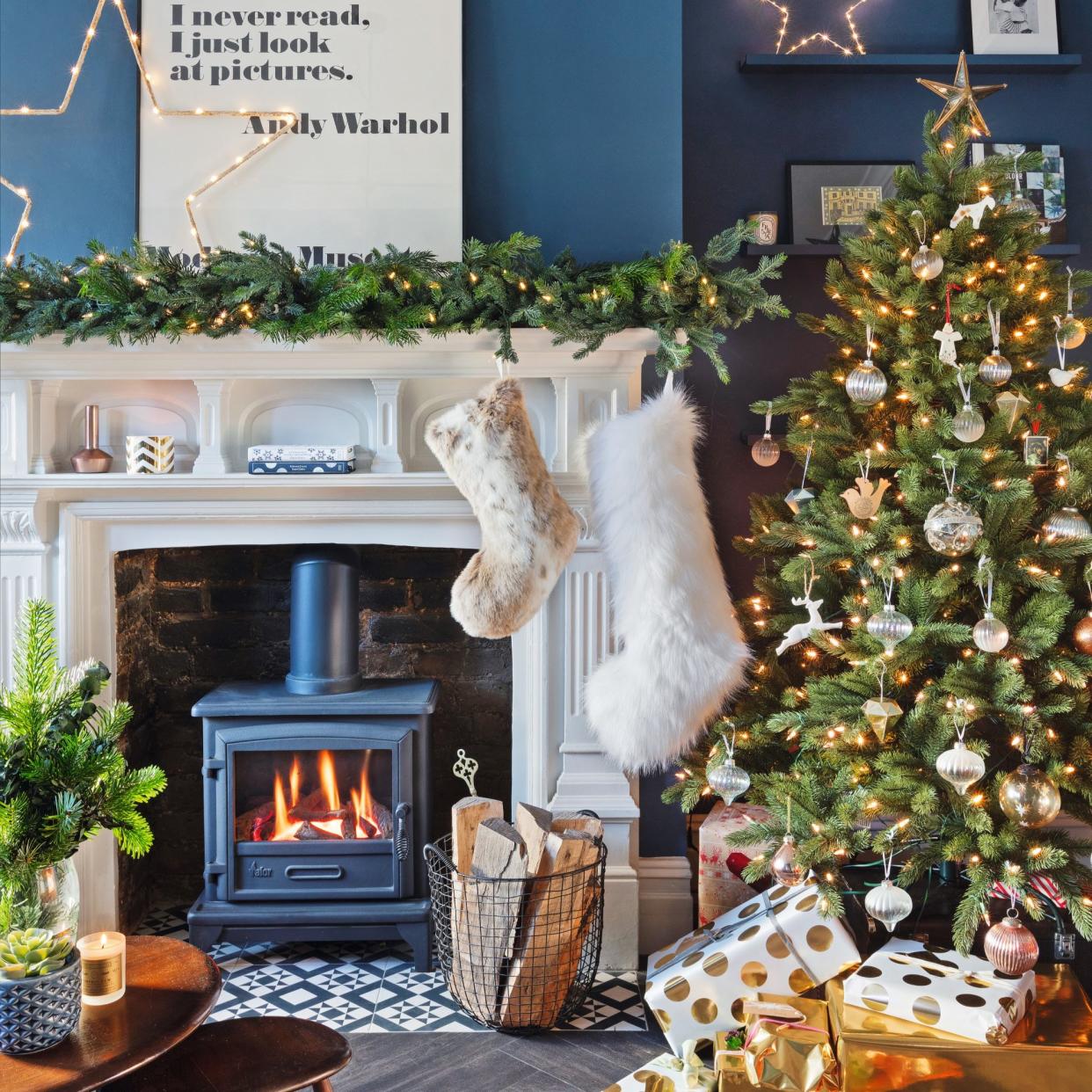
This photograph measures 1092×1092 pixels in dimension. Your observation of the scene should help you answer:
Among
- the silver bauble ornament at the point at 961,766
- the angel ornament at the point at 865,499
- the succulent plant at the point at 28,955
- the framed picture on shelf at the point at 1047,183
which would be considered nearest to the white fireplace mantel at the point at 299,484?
the angel ornament at the point at 865,499

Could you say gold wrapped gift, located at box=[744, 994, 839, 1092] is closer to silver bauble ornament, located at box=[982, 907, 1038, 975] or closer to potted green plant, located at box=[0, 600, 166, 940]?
silver bauble ornament, located at box=[982, 907, 1038, 975]

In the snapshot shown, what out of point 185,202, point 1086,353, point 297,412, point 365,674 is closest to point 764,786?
point 365,674

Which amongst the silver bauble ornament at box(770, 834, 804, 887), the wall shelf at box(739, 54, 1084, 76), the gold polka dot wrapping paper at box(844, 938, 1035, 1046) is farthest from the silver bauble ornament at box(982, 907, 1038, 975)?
the wall shelf at box(739, 54, 1084, 76)

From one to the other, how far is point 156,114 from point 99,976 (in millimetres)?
2049

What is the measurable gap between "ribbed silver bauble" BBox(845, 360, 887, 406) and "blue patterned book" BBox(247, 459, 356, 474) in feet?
3.97

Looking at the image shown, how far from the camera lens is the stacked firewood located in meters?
2.29

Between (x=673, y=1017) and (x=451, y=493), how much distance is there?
132 centimetres

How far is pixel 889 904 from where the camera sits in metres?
2.09

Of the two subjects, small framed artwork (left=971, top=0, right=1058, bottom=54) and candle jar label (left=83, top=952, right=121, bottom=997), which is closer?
candle jar label (left=83, top=952, right=121, bottom=997)

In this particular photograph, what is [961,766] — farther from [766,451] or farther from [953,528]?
[766,451]

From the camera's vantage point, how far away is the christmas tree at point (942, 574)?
210 centimetres

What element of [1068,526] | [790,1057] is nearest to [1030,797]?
[1068,526]

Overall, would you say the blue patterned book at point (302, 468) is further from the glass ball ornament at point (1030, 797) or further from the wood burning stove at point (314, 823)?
the glass ball ornament at point (1030, 797)

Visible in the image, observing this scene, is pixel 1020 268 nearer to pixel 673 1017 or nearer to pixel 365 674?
pixel 673 1017
